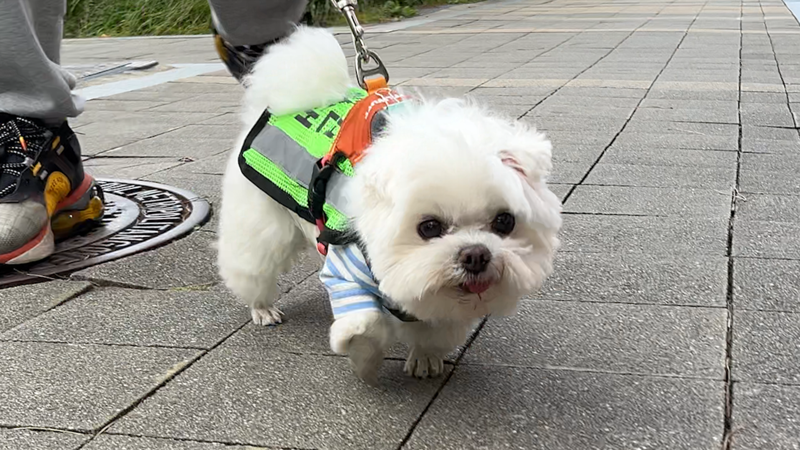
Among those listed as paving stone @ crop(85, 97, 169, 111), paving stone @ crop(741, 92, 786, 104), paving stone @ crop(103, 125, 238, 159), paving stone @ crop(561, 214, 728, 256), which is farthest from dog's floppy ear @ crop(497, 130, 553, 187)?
paving stone @ crop(85, 97, 169, 111)

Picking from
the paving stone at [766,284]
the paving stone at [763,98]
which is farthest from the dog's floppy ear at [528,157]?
the paving stone at [763,98]

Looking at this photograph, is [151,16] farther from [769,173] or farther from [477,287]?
[477,287]

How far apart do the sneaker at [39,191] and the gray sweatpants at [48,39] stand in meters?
0.08

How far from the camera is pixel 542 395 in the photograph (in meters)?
2.28

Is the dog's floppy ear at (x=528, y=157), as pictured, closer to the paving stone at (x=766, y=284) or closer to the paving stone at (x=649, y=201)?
the paving stone at (x=766, y=284)

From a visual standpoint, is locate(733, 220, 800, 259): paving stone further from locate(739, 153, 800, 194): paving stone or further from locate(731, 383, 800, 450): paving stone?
locate(731, 383, 800, 450): paving stone

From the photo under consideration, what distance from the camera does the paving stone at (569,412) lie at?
204cm

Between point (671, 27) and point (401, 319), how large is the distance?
Result: 10594mm

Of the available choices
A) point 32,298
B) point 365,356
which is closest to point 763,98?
point 365,356

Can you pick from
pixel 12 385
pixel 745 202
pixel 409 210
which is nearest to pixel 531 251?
pixel 409 210

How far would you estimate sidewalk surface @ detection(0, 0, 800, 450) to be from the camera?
2.11 metres

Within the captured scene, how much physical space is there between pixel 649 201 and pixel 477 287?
7.01 ft

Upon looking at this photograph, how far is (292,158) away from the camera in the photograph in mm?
2479

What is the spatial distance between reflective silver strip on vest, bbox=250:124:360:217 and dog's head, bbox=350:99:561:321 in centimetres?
17
